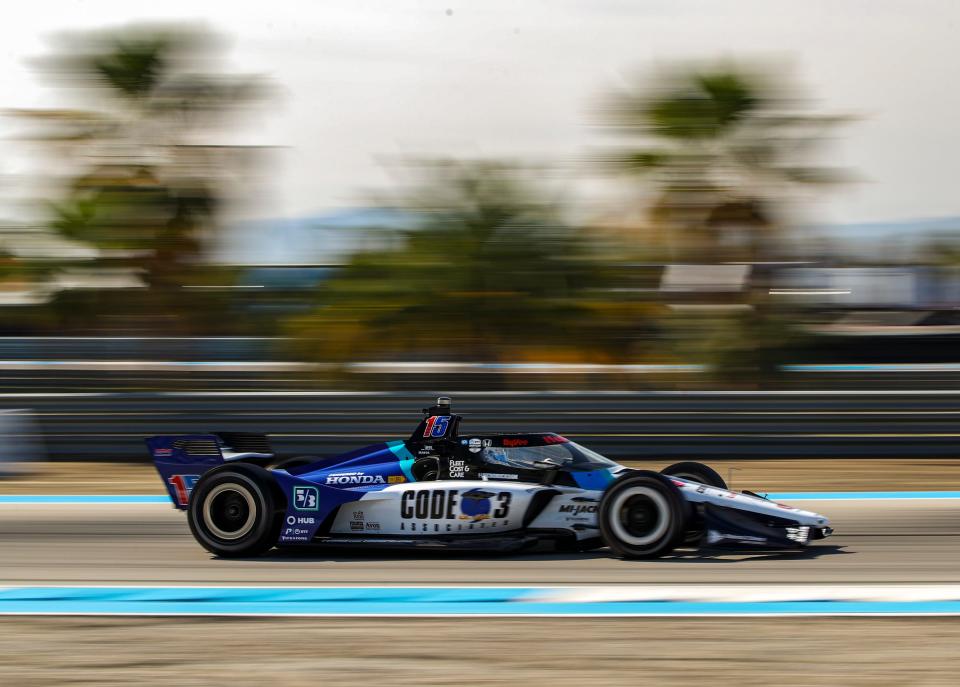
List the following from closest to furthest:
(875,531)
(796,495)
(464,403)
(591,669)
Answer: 1. (591,669)
2. (875,531)
3. (796,495)
4. (464,403)

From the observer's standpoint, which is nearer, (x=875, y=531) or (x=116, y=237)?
(x=875, y=531)

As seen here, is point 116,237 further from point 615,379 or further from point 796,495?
point 796,495

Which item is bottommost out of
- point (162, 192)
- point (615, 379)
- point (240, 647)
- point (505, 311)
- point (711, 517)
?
point (240, 647)

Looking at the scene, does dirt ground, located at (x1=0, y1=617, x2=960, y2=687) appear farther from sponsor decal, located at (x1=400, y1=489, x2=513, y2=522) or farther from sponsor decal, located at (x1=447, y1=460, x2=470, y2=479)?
sponsor decal, located at (x1=447, y1=460, x2=470, y2=479)

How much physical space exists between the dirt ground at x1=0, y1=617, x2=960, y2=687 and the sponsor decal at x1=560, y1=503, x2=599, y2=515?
5.54 ft

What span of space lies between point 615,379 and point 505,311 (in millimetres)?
4516

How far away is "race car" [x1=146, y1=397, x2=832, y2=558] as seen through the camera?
7.05m

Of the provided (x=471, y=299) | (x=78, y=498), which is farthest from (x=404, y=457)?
(x=471, y=299)

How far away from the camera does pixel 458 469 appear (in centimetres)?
754

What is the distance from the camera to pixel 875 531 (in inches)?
337

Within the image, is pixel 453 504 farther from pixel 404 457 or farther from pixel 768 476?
pixel 768 476

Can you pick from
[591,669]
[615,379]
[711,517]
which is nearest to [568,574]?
[711,517]

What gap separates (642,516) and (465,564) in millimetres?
1146

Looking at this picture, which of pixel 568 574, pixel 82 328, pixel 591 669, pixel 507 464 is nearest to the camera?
pixel 591 669
